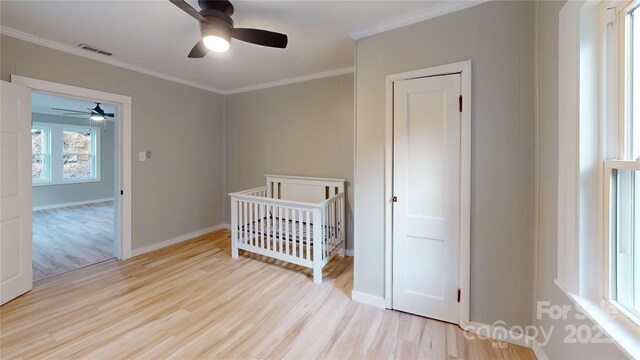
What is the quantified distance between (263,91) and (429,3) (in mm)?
2785

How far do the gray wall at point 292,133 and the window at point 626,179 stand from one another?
8.07ft

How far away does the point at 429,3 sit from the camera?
6.20 feet

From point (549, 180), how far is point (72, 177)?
30.6 feet

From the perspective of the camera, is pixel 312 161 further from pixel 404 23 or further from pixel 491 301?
pixel 491 301

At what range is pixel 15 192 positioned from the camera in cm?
230

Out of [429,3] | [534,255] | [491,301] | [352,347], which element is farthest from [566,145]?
[352,347]

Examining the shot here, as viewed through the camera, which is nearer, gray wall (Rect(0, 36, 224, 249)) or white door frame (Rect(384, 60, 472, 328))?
white door frame (Rect(384, 60, 472, 328))

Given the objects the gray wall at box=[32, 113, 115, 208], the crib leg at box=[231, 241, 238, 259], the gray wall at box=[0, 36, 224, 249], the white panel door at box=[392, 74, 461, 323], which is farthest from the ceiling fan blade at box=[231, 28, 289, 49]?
the gray wall at box=[32, 113, 115, 208]

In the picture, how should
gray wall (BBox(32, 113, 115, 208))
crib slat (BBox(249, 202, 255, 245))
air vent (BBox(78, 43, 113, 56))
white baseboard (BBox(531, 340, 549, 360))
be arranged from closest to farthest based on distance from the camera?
white baseboard (BBox(531, 340, 549, 360)) → air vent (BBox(78, 43, 113, 56)) → crib slat (BBox(249, 202, 255, 245)) → gray wall (BBox(32, 113, 115, 208))

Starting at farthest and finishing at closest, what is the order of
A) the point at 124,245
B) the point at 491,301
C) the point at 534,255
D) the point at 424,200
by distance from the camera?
the point at 124,245, the point at 424,200, the point at 491,301, the point at 534,255

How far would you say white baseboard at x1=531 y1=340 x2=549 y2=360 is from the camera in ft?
5.19

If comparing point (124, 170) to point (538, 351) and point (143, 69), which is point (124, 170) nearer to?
Result: point (143, 69)

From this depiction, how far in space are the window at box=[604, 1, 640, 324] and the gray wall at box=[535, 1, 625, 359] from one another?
0.27 metres

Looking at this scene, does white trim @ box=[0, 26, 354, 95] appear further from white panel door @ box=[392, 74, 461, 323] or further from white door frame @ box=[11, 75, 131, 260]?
white panel door @ box=[392, 74, 461, 323]
